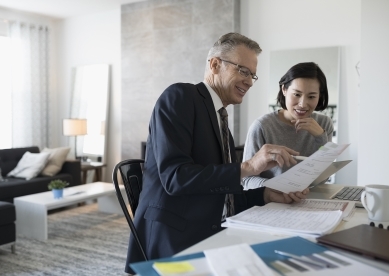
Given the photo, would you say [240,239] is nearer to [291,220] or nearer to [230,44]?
[291,220]

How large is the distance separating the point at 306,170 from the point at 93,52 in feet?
18.0

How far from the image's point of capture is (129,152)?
18.7 feet

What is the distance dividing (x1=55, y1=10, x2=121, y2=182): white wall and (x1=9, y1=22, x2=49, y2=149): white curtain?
0.28 m

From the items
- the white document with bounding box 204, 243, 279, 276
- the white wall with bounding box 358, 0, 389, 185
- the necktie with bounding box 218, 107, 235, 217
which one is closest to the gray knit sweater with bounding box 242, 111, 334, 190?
the necktie with bounding box 218, 107, 235, 217

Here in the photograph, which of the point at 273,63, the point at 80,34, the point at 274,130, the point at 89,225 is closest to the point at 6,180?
the point at 89,225

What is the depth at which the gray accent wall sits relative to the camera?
4.88 meters

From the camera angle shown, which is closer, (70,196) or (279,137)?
(279,137)

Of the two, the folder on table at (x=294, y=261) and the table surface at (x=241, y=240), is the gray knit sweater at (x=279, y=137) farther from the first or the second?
the folder on table at (x=294, y=261)

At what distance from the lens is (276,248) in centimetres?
88

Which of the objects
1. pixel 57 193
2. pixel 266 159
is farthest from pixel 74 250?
pixel 266 159

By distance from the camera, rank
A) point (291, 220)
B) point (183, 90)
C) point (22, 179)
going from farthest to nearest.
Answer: point (22, 179)
point (183, 90)
point (291, 220)

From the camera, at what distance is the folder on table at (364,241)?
84 centimetres

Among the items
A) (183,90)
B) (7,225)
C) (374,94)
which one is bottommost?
(7,225)

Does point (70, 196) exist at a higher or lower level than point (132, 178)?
lower
